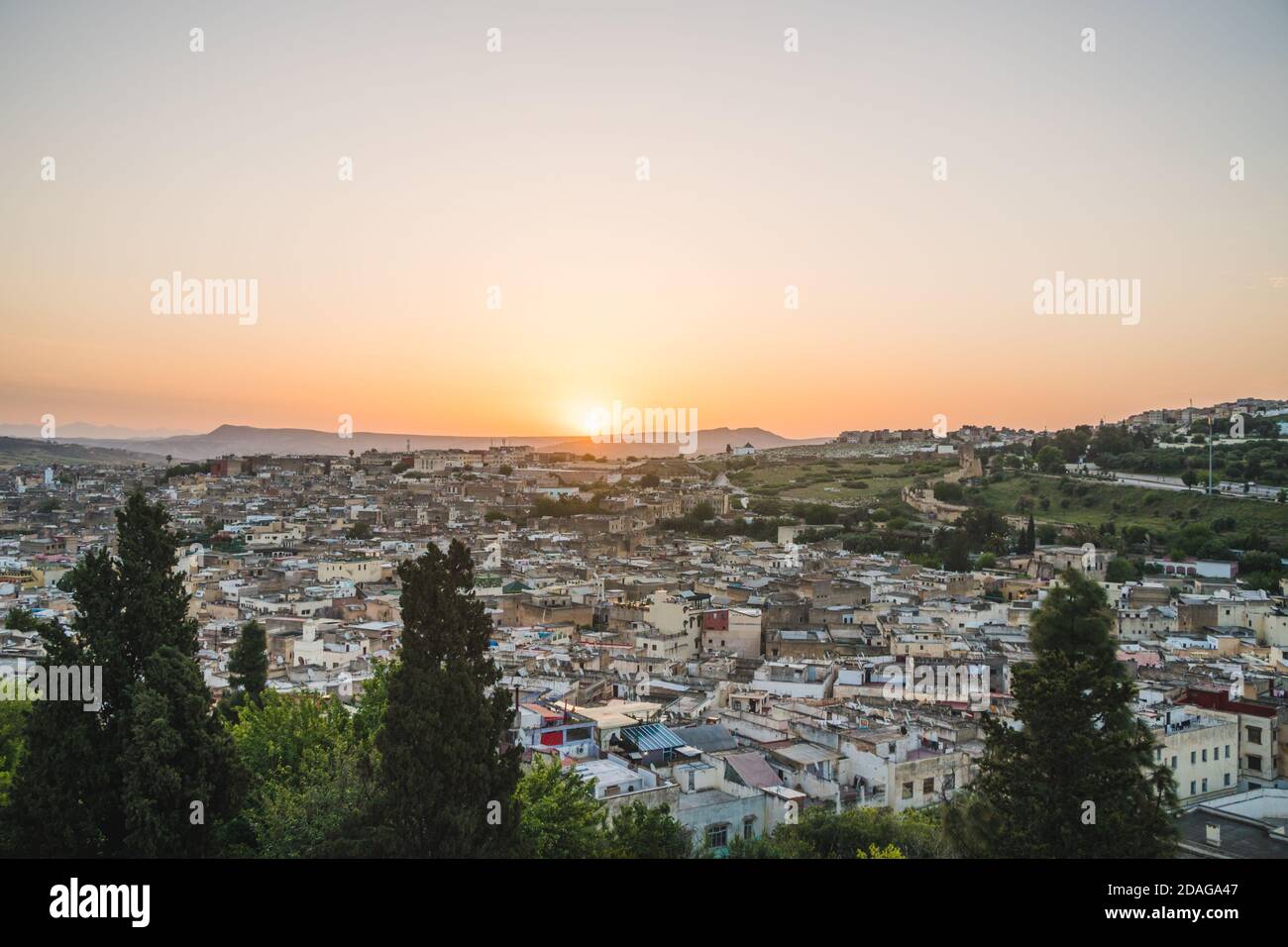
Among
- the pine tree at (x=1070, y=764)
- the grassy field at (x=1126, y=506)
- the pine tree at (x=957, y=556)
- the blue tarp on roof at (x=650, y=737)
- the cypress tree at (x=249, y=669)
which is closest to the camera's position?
the pine tree at (x=1070, y=764)

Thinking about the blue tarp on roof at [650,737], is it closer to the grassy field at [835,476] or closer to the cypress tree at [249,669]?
the cypress tree at [249,669]

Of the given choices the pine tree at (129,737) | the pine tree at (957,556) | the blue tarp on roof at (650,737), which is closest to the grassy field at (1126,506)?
the pine tree at (957,556)

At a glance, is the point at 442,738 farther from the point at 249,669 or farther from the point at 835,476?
the point at 835,476

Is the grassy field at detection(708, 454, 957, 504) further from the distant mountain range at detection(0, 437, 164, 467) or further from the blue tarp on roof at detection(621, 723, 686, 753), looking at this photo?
the distant mountain range at detection(0, 437, 164, 467)

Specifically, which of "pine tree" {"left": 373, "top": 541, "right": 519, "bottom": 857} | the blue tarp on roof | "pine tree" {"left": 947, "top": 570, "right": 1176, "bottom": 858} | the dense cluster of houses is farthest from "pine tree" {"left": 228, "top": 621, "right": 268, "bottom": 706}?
"pine tree" {"left": 947, "top": 570, "right": 1176, "bottom": 858}

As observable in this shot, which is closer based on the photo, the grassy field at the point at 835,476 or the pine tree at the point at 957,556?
the pine tree at the point at 957,556

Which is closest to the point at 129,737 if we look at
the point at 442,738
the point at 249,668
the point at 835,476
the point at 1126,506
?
the point at 442,738

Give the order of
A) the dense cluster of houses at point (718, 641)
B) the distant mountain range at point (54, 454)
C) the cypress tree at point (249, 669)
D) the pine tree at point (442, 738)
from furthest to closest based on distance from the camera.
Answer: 1. the distant mountain range at point (54, 454)
2. the cypress tree at point (249, 669)
3. the dense cluster of houses at point (718, 641)
4. the pine tree at point (442, 738)
